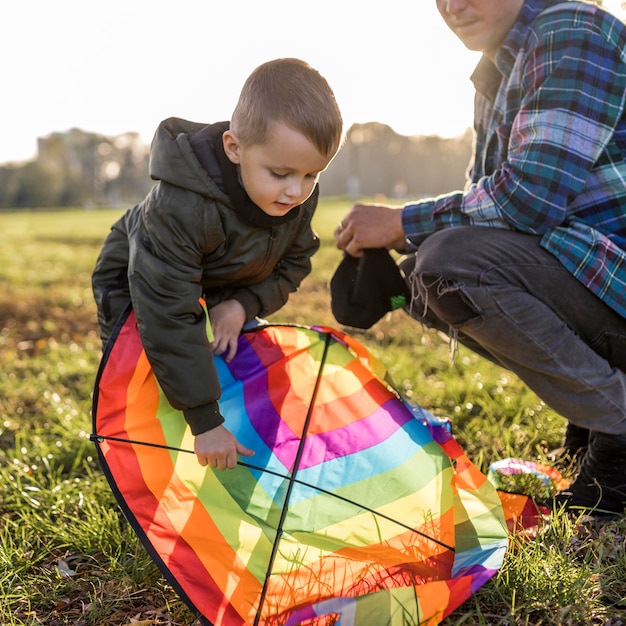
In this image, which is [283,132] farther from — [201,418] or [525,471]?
[525,471]

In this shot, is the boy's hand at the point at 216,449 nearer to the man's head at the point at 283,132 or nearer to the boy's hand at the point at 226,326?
the boy's hand at the point at 226,326

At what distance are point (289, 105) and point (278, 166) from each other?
0.51 ft

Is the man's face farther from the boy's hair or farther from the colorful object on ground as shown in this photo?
the colorful object on ground

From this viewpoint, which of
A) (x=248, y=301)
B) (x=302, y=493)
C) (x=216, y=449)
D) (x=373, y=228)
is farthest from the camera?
(x=373, y=228)

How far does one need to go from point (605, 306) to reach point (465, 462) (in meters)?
0.66

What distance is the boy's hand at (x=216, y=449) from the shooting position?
186 cm

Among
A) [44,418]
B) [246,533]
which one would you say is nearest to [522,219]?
[246,533]

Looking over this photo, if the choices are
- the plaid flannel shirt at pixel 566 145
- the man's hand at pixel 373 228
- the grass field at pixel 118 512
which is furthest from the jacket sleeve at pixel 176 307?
the plaid flannel shirt at pixel 566 145

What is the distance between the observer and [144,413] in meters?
2.02

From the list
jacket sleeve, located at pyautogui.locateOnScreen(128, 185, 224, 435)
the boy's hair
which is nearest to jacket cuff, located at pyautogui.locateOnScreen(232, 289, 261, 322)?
jacket sleeve, located at pyautogui.locateOnScreen(128, 185, 224, 435)

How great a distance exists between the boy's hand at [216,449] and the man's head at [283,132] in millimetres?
638

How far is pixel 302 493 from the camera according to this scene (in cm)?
204

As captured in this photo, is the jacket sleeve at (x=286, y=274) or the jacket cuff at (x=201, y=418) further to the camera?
the jacket sleeve at (x=286, y=274)

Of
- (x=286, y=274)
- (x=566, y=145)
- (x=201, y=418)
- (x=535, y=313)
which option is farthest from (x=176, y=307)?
(x=566, y=145)
